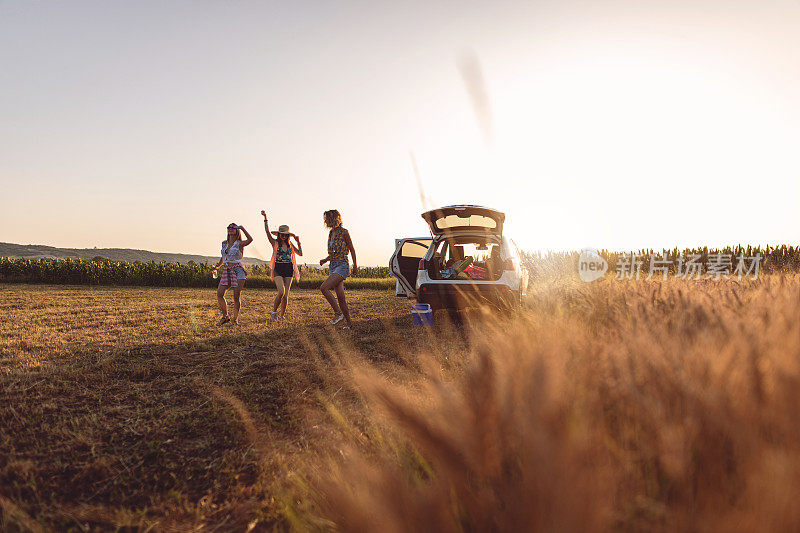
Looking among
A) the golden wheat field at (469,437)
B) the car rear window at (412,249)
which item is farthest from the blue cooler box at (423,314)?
the golden wheat field at (469,437)

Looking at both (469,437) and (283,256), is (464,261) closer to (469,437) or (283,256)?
(283,256)

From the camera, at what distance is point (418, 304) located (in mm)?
7215

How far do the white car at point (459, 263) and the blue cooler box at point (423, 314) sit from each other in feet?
0.47

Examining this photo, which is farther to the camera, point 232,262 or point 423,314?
point 232,262

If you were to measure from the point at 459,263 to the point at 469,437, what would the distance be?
7.56m

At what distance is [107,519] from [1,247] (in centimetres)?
11122

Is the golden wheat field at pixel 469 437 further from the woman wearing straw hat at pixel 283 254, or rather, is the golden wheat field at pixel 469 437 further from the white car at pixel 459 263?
the woman wearing straw hat at pixel 283 254

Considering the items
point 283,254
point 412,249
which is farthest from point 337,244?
point 412,249

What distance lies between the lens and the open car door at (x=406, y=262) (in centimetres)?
849

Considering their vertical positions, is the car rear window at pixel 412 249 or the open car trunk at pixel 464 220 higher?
the open car trunk at pixel 464 220

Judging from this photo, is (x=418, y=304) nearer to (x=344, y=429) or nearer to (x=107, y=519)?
(x=344, y=429)

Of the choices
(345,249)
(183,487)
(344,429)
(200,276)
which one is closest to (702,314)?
(344,429)

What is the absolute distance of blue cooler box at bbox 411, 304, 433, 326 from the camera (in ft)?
23.6

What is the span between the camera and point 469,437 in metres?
1.19
